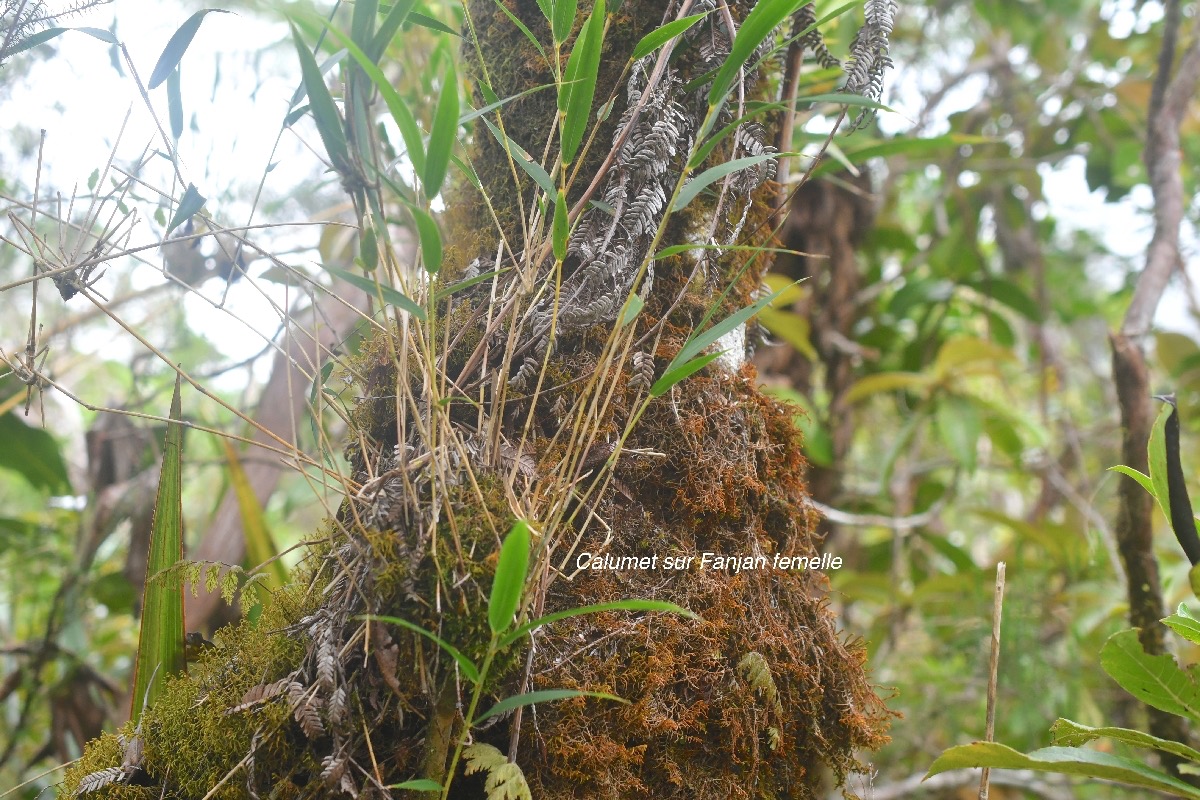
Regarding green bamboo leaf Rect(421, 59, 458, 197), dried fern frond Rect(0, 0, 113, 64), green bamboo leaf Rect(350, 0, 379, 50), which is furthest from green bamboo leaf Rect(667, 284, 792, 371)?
dried fern frond Rect(0, 0, 113, 64)

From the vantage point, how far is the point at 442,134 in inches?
19.6

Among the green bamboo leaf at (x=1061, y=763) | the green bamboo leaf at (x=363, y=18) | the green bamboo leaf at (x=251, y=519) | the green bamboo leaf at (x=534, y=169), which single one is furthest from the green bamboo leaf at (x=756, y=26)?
Answer: the green bamboo leaf at (x=251, y=519)

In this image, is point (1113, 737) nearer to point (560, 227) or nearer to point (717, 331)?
point (717, 331)

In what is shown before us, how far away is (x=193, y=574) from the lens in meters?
0.71

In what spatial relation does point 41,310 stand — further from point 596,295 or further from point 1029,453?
point 1029,453

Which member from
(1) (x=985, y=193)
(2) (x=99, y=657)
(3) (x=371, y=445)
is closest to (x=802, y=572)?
(3) (x=371, y=445)

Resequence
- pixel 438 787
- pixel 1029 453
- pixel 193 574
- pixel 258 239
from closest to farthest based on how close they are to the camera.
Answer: pixel 438 787
pixel 193 574
pixel 258 239
pixel 1029 453

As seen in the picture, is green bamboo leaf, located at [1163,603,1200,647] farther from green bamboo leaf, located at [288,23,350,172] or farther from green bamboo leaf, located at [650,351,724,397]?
green bamboo leaf, located at [288,23,350,172]

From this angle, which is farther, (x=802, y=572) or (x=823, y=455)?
(x=823, y=455)

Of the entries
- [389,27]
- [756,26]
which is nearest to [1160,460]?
[756,26]

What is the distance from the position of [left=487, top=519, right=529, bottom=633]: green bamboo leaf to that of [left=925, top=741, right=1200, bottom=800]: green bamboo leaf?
16.7 inches

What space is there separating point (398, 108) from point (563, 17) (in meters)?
0.19

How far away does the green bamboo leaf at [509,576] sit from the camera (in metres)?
0.48

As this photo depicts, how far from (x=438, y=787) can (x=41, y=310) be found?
93.2 inches
